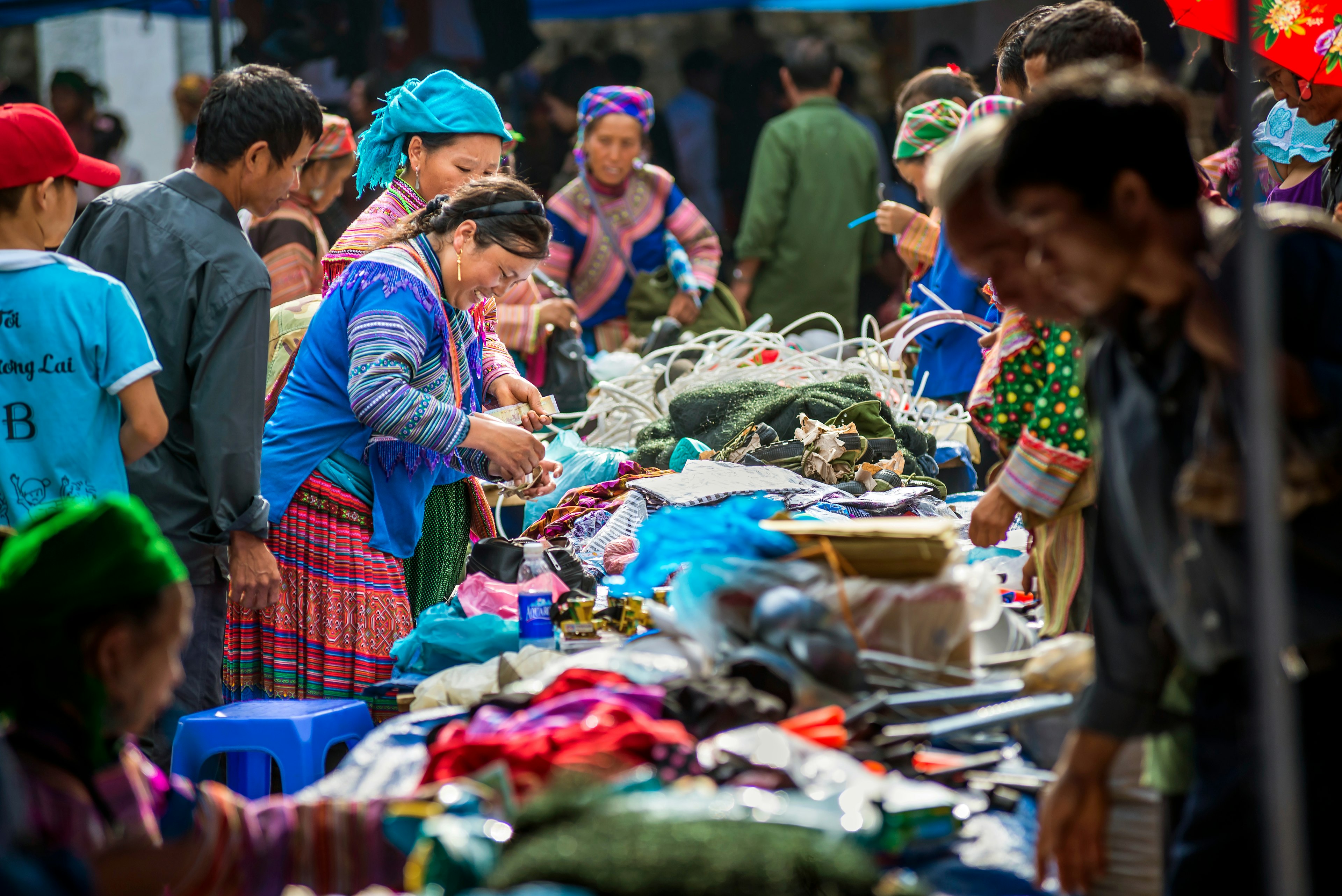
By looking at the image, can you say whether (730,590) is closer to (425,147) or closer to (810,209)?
(425,147)

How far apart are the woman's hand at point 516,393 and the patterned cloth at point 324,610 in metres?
0.72

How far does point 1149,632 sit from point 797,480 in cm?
200

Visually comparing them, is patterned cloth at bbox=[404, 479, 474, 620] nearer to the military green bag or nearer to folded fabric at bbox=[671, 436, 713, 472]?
folded fabric at bbox=[671, 436, 713, 472]

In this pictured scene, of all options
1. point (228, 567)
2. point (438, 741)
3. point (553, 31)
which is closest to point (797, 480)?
point (228, 567)

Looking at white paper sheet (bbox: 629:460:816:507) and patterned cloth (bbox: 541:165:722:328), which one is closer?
white paper sheet (bbox: 629:460:816:507)

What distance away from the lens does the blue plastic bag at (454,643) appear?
2.63 m

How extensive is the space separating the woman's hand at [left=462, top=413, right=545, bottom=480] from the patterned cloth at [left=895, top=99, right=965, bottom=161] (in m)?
2.38

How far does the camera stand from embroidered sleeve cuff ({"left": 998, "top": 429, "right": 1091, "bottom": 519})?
7.66 ft

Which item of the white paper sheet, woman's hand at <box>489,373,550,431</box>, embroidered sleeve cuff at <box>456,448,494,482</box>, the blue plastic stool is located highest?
woman's hand at <box>489,373,550,431</box>

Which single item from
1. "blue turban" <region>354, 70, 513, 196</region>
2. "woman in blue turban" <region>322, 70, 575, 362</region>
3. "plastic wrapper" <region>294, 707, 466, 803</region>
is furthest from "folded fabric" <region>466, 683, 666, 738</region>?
"blue turban" <region>354, 70, 513, 196</region>

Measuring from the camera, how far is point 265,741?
2.85m

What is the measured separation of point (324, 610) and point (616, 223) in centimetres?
348

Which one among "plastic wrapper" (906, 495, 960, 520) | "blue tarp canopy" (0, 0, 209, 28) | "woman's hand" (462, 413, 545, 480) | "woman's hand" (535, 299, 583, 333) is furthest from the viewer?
"blue tarp canopy" (0, 0, 209, 28)

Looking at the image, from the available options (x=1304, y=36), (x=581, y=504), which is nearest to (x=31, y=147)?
(x=581, y=504)
